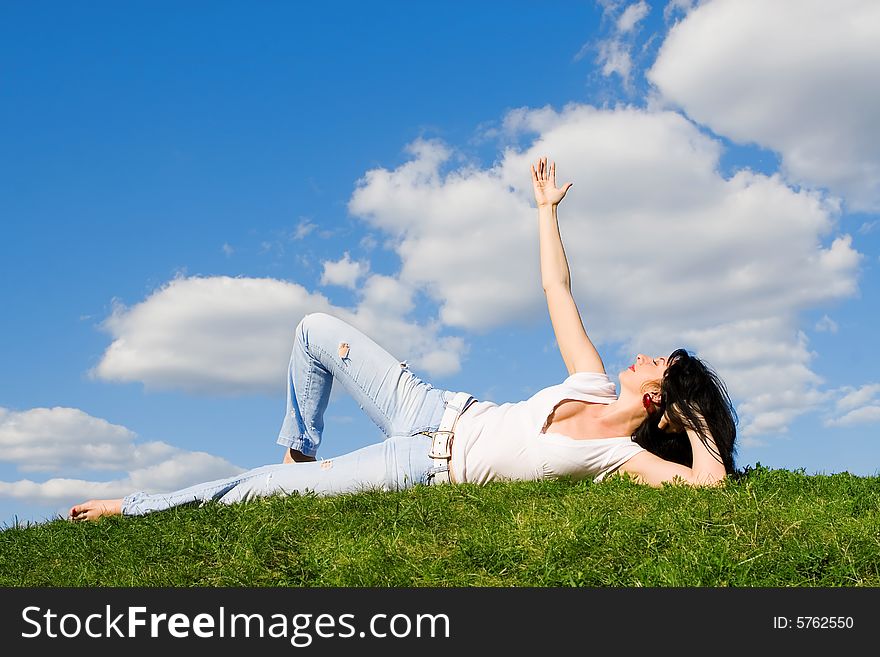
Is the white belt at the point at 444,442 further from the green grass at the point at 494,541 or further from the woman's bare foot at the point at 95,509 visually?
the woman's bare foot at the point at 95,509

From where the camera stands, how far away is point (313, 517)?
6809 mm

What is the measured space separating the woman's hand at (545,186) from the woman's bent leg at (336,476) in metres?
2.93

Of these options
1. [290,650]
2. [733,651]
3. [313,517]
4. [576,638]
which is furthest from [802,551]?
[313,517]

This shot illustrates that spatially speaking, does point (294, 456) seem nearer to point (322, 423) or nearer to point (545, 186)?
point (322, 423)

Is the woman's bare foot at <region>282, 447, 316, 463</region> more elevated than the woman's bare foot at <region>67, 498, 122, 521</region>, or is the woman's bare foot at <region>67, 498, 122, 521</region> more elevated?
the woman's bare foot at <region>282, 447, 316, 463</region>

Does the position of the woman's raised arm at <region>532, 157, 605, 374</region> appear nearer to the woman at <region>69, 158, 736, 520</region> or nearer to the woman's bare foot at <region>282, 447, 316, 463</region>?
the woman at <region>69, 158, 736, 520</region>

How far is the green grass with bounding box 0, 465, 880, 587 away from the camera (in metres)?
5.24

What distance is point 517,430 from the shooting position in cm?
751

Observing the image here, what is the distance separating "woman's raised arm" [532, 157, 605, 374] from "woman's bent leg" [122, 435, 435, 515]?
1.60 metres

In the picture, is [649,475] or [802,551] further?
[649,475]

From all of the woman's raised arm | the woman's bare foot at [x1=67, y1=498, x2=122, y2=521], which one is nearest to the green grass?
the woman's bare foot at [x1=67, y1=498, x2=122, y2=521]

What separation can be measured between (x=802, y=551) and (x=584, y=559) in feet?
4.57

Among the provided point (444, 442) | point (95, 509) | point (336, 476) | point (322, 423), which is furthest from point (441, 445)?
point (95, 509)

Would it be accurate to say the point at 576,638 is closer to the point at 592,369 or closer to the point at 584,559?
the point at 584,559
